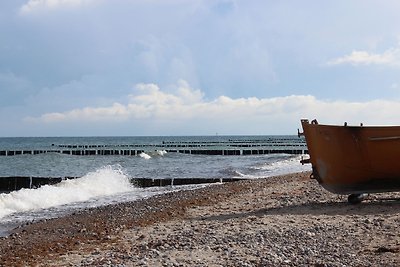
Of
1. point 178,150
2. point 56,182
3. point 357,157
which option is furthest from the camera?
point 178,150

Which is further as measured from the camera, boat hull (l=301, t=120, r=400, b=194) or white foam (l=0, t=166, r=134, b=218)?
white foam (l=0, t=166, r=134, b=218)

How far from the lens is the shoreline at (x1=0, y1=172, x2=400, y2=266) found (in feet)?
25.2

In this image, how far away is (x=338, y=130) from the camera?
12.5 m

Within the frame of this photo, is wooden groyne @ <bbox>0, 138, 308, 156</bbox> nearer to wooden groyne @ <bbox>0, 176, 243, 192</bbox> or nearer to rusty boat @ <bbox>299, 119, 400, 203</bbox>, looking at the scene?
wooden groyne @ <bbox>0, 176, 243, 192</bbox>

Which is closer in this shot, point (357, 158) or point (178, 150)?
point (357, 158)

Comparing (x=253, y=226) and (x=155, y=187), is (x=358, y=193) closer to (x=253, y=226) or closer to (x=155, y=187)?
(x=253, y=226)

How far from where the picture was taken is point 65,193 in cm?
2077

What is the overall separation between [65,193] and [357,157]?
1212 cm

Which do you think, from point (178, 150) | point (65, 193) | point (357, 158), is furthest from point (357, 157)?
point (178, 150)

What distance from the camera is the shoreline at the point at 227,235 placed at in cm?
770

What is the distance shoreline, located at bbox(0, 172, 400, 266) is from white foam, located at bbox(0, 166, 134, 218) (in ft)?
14.8

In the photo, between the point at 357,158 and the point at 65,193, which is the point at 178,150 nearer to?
the point at 65,193

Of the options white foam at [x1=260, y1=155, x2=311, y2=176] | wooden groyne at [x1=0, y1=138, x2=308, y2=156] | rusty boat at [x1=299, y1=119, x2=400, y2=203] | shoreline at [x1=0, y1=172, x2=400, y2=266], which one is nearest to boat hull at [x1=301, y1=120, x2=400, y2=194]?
rusty boat at [x1=299, y1=119, x2=400, y2=203]

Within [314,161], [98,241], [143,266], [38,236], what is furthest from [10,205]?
[143,266]
